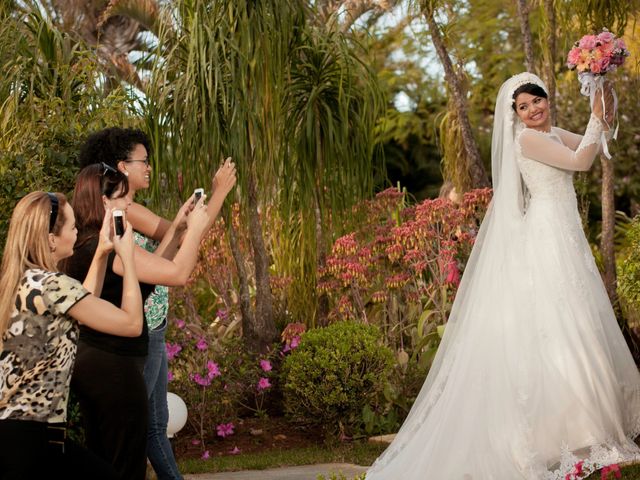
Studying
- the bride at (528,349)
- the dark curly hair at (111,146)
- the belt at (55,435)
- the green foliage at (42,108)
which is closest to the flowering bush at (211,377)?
the green foliage at (42,108)

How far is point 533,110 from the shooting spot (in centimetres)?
504

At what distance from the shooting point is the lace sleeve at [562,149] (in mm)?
4828

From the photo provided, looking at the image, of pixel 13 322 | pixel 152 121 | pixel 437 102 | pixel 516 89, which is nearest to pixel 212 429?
pixel 152 121

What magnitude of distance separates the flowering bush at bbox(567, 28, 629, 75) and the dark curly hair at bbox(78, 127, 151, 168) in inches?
87.7

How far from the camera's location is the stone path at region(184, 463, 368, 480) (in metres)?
5.66

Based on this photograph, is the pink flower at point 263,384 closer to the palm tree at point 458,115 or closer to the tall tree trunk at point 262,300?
the tall tree trunk at point 262,300

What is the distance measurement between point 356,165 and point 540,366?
11.5ft

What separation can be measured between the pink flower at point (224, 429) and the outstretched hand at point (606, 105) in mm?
3547

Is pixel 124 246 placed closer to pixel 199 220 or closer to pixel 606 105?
pixel 199 220

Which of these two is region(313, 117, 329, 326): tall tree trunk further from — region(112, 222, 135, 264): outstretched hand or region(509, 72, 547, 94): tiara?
region(112, 222, 135, 264): outstretched hand

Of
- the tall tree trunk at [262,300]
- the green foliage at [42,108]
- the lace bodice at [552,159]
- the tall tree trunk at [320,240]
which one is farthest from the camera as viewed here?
the tall tree trunk at [320,240]

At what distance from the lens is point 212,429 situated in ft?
22.8

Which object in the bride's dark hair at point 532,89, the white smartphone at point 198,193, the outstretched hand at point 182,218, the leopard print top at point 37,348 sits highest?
the bride's dark hair at point 532,89

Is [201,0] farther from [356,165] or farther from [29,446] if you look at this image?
[29,446]
